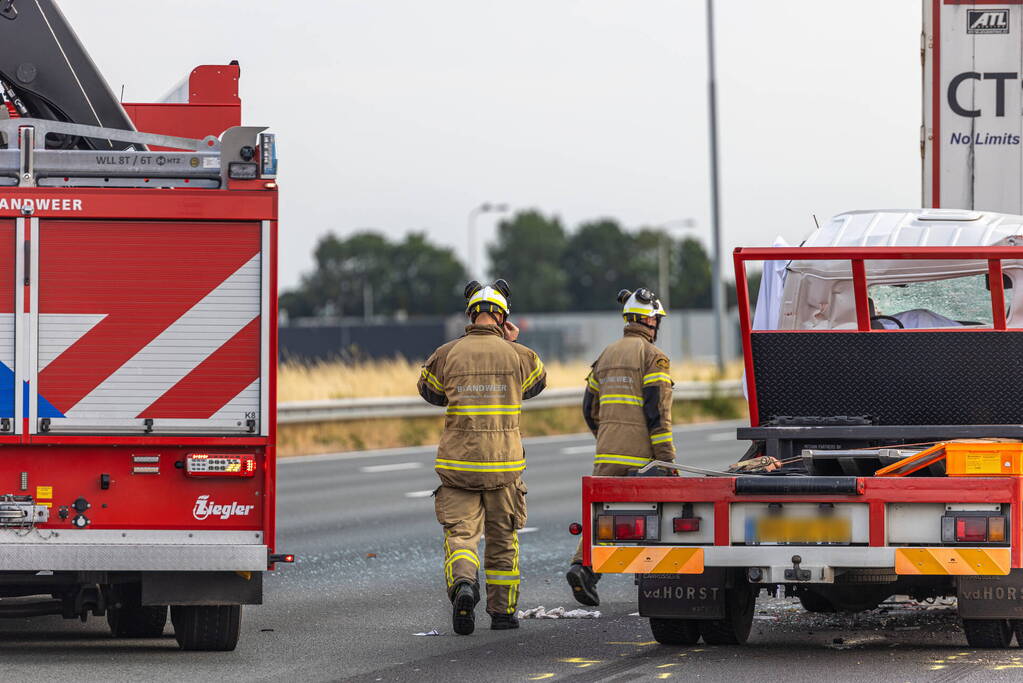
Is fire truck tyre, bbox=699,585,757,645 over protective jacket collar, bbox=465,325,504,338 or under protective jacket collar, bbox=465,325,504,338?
under

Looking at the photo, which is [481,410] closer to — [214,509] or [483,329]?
[483,329]

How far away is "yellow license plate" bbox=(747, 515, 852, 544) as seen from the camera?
7656 millimetres

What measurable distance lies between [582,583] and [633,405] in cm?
104

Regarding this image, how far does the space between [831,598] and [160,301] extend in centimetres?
367

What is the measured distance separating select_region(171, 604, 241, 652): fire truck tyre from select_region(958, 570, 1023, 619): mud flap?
339 centimetres

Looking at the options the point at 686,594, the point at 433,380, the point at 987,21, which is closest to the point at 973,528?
the point at 686,594

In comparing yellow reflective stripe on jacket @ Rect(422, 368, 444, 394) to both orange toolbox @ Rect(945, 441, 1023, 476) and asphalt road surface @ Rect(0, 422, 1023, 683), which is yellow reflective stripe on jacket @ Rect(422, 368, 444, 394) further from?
orange toolbox @ Rect(945, 441, 1023, 476)

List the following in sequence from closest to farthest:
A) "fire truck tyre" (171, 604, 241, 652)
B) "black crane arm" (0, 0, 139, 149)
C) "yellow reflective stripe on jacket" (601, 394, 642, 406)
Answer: "fire truck tyre" (171, 604, 241, 652) → "black crane arm" (0, 0, 139, 149) → "yellow reflective stripe on jacket" (601, 394, 642, 406)

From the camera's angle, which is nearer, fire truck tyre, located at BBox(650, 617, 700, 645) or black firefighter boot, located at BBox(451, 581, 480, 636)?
fire truck tyre, located at BBox(650, 617, 700, 645)

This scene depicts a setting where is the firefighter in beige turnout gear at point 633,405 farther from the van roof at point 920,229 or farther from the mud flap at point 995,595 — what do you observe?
the mud flap at point 995,595

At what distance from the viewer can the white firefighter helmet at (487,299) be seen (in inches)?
364

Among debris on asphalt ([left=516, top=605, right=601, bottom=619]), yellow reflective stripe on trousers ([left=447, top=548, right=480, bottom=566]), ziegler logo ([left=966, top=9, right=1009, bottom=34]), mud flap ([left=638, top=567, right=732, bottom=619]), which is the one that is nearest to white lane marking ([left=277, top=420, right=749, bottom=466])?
ziegler logo ([left=966, top=9, right=1009, bottom=34])

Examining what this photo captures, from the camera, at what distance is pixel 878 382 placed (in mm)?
8578

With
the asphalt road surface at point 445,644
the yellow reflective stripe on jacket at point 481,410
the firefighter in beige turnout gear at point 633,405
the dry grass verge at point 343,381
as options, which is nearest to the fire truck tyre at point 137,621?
the asphalt road surface at point 445,644
